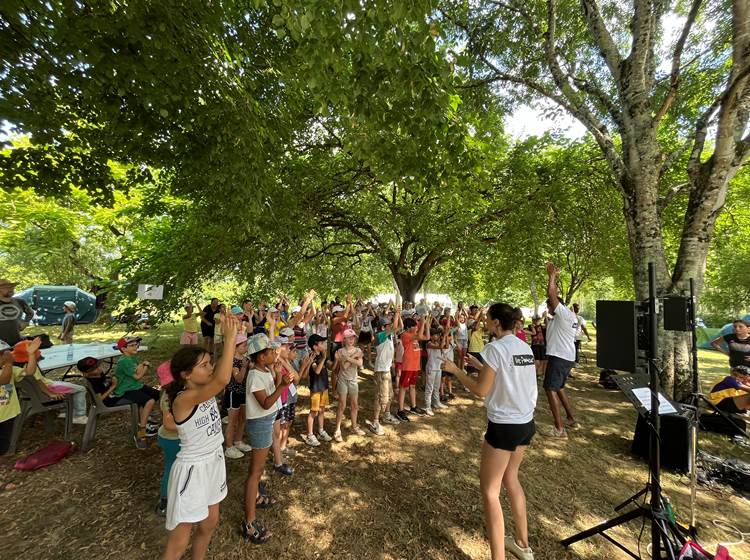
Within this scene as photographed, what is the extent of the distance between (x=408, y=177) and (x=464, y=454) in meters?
4.44

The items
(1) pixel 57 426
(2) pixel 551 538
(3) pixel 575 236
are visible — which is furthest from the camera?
(3) pixel 575 236

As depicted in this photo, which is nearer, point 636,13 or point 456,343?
point 636,13

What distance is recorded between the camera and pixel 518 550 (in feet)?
9.71

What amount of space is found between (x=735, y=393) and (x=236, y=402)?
8.53 m

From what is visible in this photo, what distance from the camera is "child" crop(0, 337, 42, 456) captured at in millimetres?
3799

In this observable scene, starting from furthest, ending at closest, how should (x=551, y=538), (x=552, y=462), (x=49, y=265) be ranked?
1. (x=49, y=265)
2. (x=552, y=462)
3. (x=551, y=538)

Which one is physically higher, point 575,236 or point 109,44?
point 109,44

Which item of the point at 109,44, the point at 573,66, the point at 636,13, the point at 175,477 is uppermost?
the point at 573,66

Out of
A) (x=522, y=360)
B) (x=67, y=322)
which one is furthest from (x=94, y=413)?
(x=67, y=322)

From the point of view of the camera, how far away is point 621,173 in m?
6.30

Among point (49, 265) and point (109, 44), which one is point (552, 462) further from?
point (49, 265)

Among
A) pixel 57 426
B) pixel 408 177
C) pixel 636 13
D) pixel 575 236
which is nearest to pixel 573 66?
pixel 636 13

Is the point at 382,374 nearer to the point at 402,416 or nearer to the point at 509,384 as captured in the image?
the point at 402,416

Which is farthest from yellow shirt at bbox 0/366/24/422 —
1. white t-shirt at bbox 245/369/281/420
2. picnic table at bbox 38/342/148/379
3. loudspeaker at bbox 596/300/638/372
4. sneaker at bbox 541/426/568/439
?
sneaker at bbox 541/426/568/439
